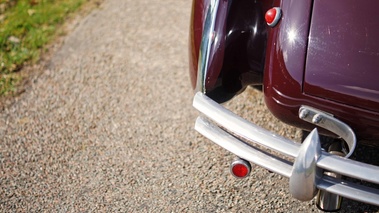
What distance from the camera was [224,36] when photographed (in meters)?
2.69

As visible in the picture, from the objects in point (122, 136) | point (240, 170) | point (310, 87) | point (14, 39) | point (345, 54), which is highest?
point (345, 54)

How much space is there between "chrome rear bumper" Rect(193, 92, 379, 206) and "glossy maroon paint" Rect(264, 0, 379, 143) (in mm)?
105

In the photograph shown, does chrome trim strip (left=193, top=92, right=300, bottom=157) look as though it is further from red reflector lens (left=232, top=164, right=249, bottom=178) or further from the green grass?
the green grass

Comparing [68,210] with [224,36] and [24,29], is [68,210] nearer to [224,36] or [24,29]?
[224,36]

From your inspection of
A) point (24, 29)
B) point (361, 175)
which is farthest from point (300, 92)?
point (24, 29)

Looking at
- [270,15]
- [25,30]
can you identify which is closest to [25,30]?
[25,30]

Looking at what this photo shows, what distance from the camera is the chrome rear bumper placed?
2.25 m

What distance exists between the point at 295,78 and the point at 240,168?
48 cm

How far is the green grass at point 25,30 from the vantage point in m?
4.09

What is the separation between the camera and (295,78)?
8.04ft

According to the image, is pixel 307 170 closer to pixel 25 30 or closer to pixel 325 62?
pixel 325 62

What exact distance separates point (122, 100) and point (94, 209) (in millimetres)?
953

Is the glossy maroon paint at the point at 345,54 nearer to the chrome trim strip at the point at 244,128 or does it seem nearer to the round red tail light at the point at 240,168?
the chrome trim strip at the point at 244,128

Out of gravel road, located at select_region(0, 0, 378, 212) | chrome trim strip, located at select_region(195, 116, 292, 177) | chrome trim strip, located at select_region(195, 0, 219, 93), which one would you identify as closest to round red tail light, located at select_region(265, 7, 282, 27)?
chrome trim strip, located at select_region(195, 0, 219, 93)
